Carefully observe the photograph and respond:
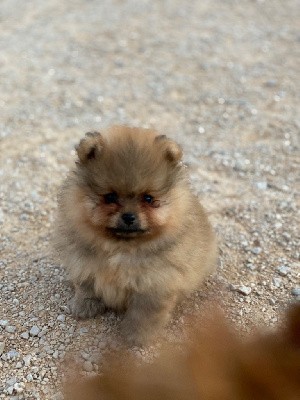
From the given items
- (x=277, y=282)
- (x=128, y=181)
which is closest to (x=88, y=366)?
(x=128, y=181)

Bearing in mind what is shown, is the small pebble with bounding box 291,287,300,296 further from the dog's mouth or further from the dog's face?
the dog's mouth

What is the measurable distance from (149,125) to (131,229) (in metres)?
2.58

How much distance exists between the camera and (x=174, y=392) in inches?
98.2

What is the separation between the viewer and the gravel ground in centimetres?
286

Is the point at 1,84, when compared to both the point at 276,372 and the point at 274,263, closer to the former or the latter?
the point at 274,263

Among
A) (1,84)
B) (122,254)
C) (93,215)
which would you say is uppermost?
(93,215)

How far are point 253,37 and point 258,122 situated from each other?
6.97 ft

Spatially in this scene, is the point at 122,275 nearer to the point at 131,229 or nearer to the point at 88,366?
the point at 131,229

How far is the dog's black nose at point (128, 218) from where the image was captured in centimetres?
228

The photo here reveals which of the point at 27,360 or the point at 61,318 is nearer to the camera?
the point at 27,360

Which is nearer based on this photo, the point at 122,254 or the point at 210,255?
the point at 122,254

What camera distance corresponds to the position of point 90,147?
2.31 meters

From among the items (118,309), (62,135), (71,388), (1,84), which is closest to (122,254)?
(118,309)

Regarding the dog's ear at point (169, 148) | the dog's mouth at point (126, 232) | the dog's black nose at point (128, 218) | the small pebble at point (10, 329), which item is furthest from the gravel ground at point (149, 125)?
the dog's ear at point (169, 148)
